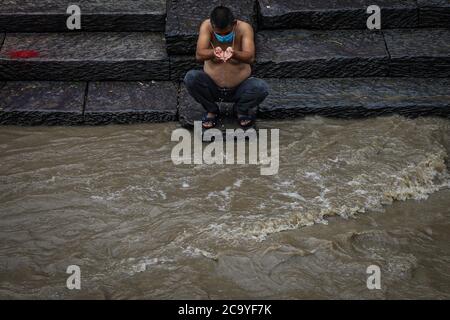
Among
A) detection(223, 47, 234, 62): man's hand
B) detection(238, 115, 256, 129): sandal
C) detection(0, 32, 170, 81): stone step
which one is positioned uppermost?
detection(0, 32, 170, 81): stone step

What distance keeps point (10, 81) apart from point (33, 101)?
0.46 meters

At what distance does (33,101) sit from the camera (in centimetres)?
628

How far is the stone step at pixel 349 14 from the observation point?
22.3 ft

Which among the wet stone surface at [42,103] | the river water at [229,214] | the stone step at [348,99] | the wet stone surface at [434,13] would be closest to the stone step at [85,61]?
the wet stone surface at [42,103]

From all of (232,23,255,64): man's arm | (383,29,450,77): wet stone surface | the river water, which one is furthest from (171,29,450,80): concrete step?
(232,23,255,64): man's arm

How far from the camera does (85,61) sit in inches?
254

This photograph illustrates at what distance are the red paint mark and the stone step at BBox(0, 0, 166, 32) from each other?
0.41 m

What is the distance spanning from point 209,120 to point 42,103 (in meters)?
1.65

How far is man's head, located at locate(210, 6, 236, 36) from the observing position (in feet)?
17.7

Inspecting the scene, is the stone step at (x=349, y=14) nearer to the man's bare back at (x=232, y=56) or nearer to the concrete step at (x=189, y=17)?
the concrete step at (x=189, y=17)

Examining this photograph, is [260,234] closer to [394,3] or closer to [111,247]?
[111,247]

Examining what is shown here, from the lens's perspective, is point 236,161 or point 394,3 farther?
point 394,3

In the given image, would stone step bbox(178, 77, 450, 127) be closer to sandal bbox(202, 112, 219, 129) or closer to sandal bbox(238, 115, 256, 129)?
sandal bbox(202, 112, 219, 129)
